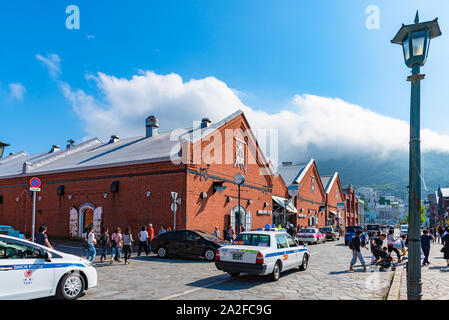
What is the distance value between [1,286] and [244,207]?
2161cm

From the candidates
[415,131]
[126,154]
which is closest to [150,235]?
[126,154]

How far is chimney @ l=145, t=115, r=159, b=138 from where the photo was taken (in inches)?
1207

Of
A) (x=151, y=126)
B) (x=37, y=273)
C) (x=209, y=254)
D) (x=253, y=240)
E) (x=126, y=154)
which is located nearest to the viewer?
(x=37, y=273)

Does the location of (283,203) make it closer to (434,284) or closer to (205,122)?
(205,122)

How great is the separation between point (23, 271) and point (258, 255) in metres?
6.25

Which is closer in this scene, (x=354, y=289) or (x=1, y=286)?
(x=1, y=286)

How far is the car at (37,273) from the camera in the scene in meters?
7.04

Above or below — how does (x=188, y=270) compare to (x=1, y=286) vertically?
below

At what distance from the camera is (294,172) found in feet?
152
